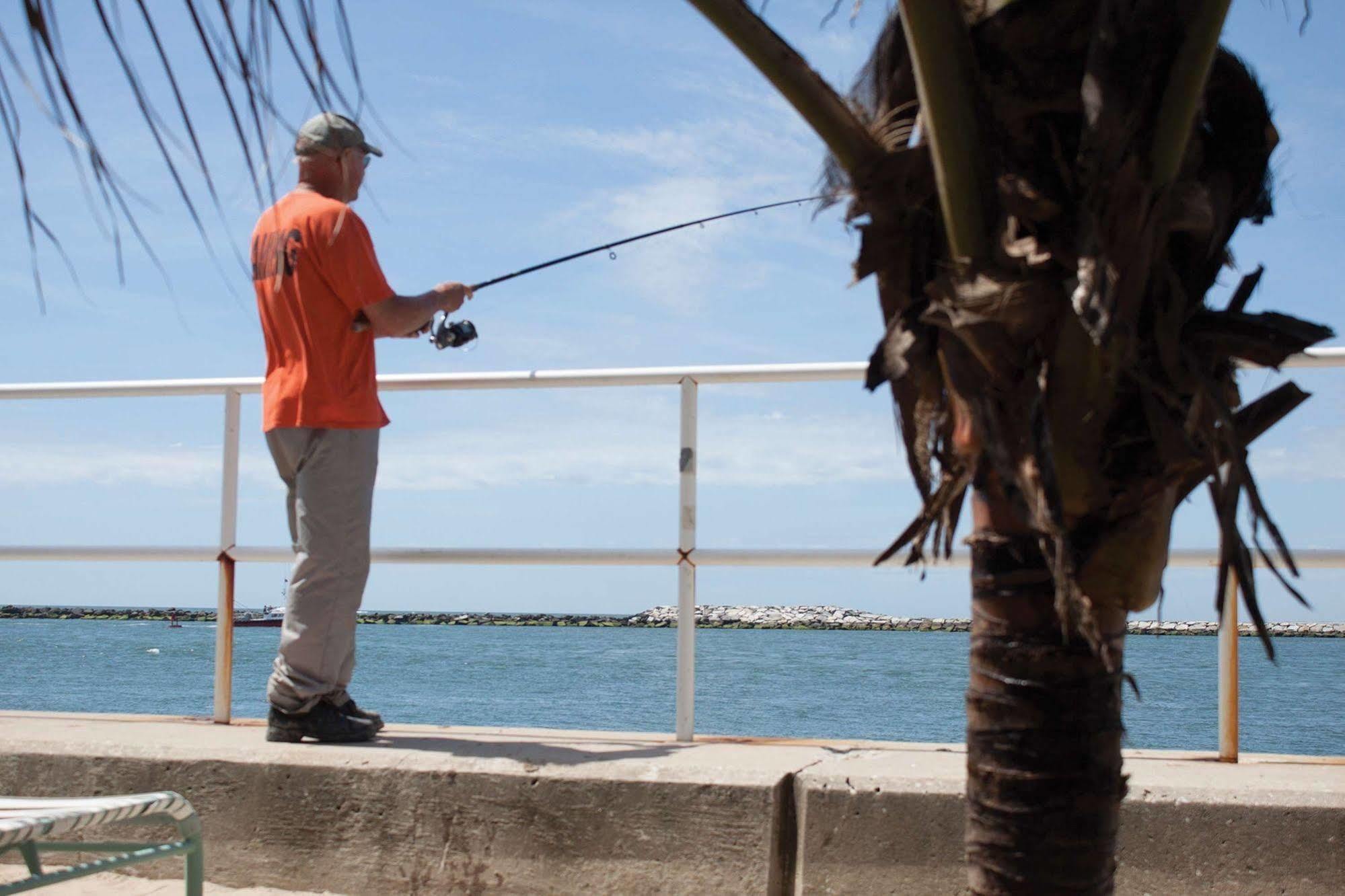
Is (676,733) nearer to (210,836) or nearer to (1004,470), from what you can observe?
(210,836)

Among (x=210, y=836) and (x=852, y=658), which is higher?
(x=210, y=836)

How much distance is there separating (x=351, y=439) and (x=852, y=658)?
60.0 meters

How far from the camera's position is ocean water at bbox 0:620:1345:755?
110ft

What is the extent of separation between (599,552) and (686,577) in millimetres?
254

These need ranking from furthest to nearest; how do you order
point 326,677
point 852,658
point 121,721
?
point 852,658
point 121,721
point 326,677

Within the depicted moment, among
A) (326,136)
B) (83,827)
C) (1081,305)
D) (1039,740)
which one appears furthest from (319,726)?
(1081,305)

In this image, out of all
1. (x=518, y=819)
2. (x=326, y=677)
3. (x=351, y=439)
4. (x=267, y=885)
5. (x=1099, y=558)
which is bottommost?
(x=267, y=885)

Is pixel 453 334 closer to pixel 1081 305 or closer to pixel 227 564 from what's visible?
pixel 227 564

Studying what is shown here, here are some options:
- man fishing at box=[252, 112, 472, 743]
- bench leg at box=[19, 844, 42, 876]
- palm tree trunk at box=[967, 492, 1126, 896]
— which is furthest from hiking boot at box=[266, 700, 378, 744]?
palm tree trunk at box=[967, 492, 1126, 896]

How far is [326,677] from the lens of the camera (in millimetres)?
3176

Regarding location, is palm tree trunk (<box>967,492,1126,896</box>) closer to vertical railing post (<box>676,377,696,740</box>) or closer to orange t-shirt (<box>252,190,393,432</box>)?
vertical railing post (<box>676,377,696,740</box>)

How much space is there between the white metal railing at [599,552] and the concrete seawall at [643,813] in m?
0.32

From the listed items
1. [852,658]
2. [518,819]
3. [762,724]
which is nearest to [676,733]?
[518,819]

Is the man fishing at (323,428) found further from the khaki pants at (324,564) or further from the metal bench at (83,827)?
the metal bench at (83,827)
